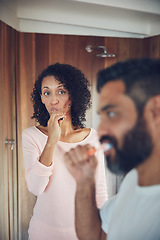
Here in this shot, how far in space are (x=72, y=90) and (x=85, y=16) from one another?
15.2 inches

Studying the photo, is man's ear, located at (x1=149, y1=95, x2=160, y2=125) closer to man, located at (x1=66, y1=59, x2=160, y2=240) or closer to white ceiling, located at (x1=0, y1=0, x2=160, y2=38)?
man, located at (x1=66, y1=59, x2=160, y2=240)

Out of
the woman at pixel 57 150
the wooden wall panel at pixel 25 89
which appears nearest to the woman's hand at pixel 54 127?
the woman at pixel 57 150

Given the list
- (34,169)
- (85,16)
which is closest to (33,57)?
(85,16)

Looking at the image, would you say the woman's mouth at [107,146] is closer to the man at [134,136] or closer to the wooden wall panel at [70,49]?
the man at [134,136]

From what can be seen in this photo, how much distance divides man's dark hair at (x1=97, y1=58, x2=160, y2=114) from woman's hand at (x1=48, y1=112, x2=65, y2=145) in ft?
1.12

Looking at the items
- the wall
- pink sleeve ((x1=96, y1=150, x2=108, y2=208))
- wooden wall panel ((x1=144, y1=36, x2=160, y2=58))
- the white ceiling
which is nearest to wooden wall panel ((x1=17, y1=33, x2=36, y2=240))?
the wall

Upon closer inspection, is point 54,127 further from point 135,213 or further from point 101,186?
point 135,213

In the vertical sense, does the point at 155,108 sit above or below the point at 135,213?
above

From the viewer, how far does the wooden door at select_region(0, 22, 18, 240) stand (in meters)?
0.89

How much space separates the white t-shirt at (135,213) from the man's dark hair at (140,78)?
180mm

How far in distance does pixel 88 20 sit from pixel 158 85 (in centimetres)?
65

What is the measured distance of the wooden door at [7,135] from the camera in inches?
35.1

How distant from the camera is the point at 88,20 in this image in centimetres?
98

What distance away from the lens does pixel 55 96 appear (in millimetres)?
781
